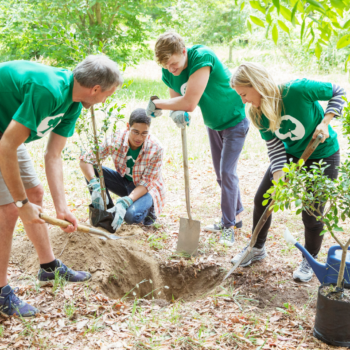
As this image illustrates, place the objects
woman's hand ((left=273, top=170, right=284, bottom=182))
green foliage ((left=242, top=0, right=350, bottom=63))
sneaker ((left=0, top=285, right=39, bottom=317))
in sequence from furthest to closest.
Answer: woman's hand ((left=273, top=170, right=284, bottom=182)) < sneaker ((left=0, top=285, right=39, bottom=317)) < green foliage ((left=242, top=0, right=350, bottom=63))

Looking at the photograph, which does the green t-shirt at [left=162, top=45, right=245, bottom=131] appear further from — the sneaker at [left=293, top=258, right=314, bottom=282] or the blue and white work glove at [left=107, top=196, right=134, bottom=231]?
the sneaker at [left=293, top=258, right=314, bottom=282]

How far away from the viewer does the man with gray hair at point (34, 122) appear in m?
1.81

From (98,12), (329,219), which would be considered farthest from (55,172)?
(98,12)

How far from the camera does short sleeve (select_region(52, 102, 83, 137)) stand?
226 centimetres

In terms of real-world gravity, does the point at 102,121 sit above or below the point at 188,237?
above

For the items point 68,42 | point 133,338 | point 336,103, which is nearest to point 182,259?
point 133,338

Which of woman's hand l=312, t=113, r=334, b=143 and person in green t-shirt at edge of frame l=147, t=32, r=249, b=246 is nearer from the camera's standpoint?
woman's hand l=312, t=113, r=334, b=143

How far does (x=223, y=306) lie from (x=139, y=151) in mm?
1742

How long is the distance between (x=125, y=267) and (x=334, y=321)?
171cm

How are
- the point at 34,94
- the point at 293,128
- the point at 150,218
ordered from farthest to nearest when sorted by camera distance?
1. the point at 150,218
2. the point at 293,128
3. the point at 34,94

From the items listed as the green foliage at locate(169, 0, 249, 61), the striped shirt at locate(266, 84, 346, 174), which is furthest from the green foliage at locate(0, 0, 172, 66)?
the striped shirt at locate(266, 84, 346, 174)

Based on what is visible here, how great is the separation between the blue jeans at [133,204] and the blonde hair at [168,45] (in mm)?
A: 1412

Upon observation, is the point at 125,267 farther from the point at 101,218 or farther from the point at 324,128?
the point at 324,128

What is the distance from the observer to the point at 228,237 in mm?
3416
